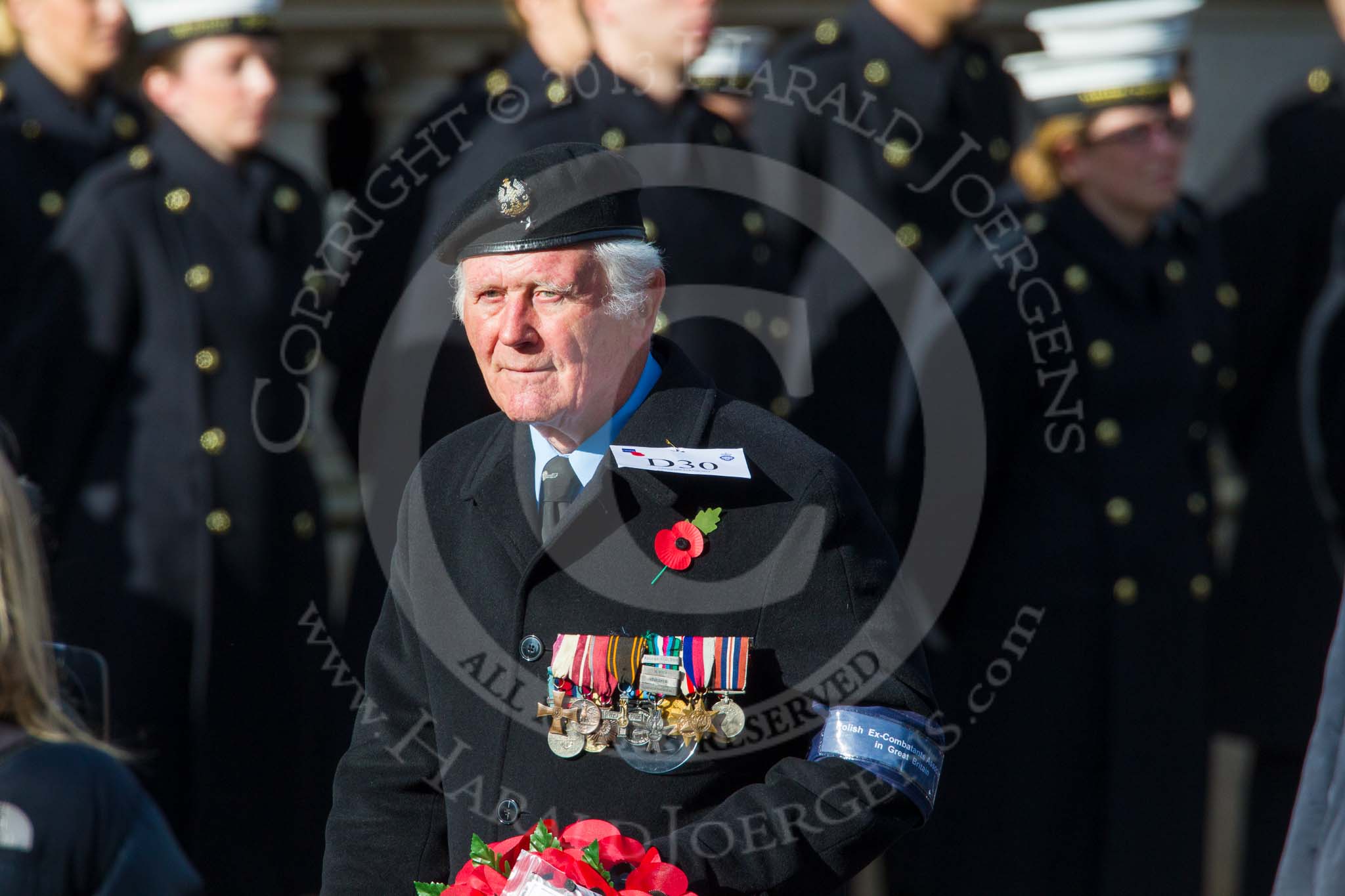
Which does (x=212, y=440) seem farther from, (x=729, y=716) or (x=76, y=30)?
(x=729, y=716)

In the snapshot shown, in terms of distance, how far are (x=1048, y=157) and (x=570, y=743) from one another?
7.84ft

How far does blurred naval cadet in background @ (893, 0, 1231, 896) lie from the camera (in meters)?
4.28

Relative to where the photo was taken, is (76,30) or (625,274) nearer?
(625,274)

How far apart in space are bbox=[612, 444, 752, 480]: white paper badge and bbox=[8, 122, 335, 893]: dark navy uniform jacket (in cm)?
222

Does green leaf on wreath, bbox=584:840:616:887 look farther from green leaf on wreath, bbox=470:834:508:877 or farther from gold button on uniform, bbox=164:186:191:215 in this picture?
gold button on uniform, bbox=164:186:191:215

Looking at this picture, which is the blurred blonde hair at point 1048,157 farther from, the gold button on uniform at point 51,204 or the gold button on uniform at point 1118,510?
the gold button on uniform at point 51,204

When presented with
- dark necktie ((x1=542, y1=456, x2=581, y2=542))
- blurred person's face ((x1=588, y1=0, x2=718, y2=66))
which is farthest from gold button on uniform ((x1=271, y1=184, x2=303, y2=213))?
dark necktie ((x1=542, y1=456, x2=581, y2=542))

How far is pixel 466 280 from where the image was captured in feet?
8.70

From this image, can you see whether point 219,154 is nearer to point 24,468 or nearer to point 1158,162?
point 24,468

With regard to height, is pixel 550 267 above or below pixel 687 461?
above

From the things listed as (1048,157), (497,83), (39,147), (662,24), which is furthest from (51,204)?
(1048,157)

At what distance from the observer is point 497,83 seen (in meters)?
4.60

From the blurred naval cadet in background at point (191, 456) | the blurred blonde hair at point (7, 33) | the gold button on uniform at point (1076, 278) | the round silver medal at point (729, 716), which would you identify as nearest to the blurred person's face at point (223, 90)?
the blurred naval cadet in background at point (191, 456)

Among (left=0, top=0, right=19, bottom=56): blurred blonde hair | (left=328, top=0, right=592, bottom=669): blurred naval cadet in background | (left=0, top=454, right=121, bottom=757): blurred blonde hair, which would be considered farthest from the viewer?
(left=0, top=0, right=19, bottom=56): blurred blonde hair
